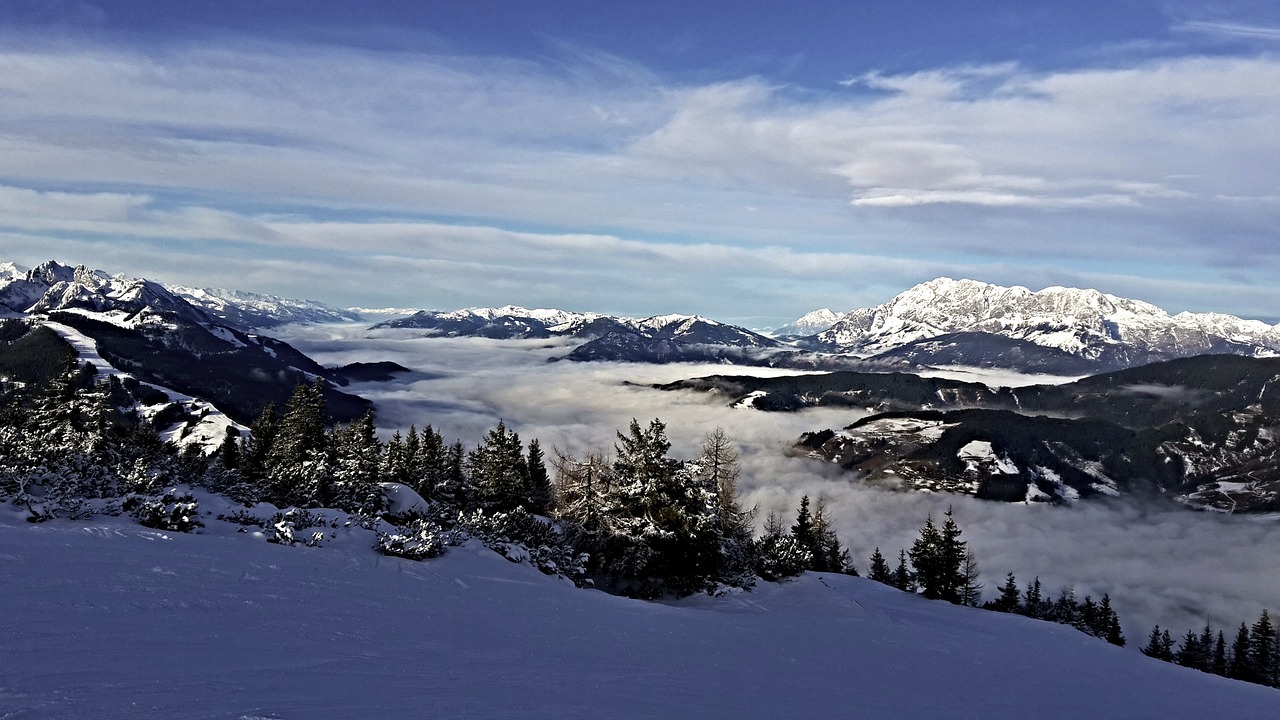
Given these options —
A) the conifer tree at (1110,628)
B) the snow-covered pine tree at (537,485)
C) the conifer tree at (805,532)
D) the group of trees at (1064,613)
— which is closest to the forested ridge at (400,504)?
the snow-covered pine tree at (537,485)

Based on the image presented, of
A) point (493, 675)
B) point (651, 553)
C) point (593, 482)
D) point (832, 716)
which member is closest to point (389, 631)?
point (493, 675)

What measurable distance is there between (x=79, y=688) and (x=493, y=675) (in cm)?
474

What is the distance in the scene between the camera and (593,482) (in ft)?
112

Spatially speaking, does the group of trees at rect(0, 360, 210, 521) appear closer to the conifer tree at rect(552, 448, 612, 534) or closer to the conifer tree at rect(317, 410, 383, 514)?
the conifer tree at rect(317, 410, 383, 514)

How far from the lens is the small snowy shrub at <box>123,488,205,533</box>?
16906 mm

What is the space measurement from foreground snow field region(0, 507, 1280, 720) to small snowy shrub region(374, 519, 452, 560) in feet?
1.86

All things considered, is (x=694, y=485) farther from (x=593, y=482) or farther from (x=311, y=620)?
(x=311, y=620)

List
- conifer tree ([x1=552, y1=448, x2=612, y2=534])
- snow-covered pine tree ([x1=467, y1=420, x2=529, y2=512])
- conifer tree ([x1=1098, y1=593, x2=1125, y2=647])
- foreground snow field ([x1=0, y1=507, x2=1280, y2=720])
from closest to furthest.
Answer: foreground snow field ([x1=0, y1=507, x2=1280, y2=720])
conifer tree ([x1=552, y1=448, x2=612, y2=534])
snow-covered pine tree ([x1=467, y1=420, x2=529, y2=512])
conifer tree ([x1=1098, y1=593, x2=1125, y2=647])

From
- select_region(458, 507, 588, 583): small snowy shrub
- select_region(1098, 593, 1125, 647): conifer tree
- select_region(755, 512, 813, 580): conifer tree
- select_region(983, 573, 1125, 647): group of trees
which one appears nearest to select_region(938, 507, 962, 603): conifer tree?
select_region(755, 512, 813, 580): conifer tree

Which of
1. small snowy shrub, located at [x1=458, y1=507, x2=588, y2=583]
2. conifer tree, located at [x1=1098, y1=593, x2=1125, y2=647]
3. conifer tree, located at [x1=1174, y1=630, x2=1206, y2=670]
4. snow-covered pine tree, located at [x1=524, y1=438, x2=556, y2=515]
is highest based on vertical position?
small snowy shrub, located at [x1=458, y1=507, x2=588, y2=583]

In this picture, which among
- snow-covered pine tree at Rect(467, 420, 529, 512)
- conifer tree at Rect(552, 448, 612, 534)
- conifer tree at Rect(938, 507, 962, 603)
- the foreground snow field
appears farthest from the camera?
conifer tree at Rect(938, 507, 962, 603)

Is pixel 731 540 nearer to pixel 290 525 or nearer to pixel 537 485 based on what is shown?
pixel 290 525

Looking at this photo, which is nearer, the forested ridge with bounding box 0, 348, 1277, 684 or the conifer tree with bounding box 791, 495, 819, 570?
the forested ridge with bounding box 0, 348, 1277, 684

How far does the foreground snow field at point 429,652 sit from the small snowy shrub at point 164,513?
0.55 metres
